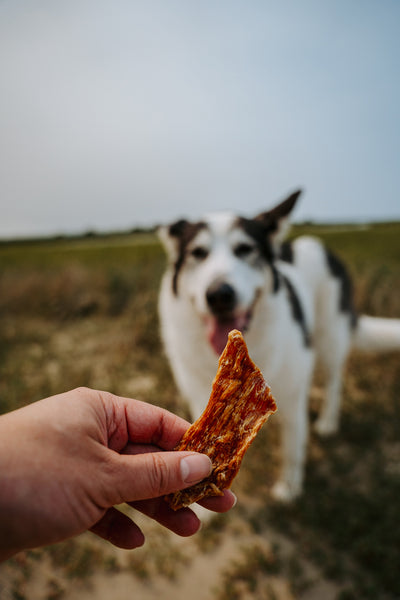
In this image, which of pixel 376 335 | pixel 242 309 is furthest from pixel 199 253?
pixel 376 335

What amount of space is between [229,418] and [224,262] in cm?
123

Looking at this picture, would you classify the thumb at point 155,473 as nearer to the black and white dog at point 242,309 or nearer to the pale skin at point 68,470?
the pale skin at point 68,470

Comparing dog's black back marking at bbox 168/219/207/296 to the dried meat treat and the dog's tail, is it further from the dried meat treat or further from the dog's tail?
the dog's tail

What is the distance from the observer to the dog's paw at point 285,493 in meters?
2.77

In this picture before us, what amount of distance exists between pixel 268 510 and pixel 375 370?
A: 2366 millimetres

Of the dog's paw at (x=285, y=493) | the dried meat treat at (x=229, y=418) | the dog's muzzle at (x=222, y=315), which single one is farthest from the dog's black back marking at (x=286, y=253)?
the dried meat treat at (x=229, y=418)

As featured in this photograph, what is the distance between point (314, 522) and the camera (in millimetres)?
2576

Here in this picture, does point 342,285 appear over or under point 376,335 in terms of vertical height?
over

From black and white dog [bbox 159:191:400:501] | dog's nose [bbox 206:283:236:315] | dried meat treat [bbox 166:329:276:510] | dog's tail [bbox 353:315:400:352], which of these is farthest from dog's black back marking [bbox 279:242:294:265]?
dried meat treat [bbox 166:329:276:510]

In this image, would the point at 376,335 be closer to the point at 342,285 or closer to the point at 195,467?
the point at 342,285

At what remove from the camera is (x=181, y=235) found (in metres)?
2.66

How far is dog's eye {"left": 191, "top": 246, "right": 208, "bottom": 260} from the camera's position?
95.6 inches

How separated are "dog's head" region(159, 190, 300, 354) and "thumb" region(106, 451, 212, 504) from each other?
106 centimetres

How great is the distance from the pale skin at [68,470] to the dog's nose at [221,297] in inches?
38.2
